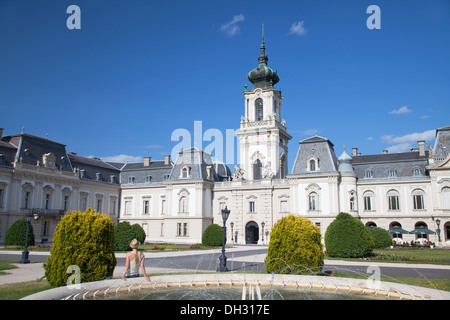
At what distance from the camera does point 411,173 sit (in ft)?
149

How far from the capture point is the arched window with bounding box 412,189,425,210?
1745 inches

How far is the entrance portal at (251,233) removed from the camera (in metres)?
49.8

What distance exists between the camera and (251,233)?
5072cm

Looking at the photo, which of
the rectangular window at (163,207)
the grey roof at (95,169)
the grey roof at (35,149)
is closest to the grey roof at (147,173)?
the grey roof at (95,169)

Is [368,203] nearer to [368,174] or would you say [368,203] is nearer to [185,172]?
[368,174]

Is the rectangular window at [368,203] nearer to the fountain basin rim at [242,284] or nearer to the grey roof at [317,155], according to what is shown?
the grey roof at [317,155]

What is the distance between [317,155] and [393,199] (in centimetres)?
1040

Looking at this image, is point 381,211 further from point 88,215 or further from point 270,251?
point 88,215

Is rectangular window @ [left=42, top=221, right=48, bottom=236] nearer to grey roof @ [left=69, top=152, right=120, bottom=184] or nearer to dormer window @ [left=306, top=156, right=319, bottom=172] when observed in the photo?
grey roof @ [left=69, top=152, right=120, bottom=184]

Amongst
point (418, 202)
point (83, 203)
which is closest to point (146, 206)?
point (83, 203)

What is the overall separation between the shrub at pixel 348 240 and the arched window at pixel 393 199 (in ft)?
72.1

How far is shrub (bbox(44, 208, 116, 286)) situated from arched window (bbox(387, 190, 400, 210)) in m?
40.5

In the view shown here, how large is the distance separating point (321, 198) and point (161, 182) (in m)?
22.9

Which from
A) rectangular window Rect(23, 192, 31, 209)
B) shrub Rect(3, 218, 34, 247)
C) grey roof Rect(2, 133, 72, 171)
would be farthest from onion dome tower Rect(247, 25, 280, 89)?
shrub Rect(3, 218, 34, 247)
